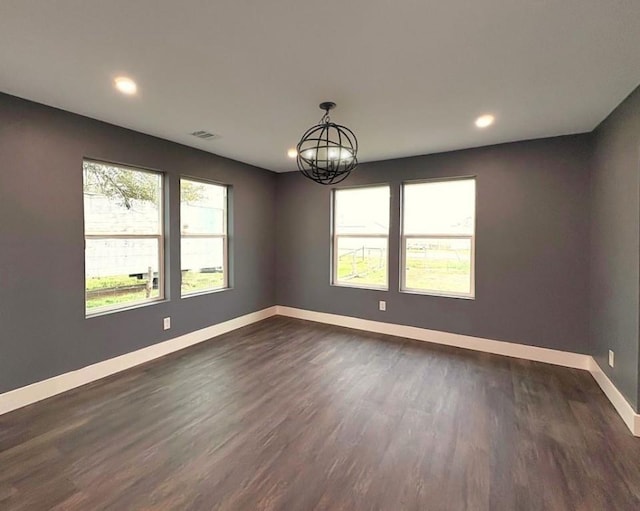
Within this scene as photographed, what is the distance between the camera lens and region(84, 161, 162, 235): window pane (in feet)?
10.5

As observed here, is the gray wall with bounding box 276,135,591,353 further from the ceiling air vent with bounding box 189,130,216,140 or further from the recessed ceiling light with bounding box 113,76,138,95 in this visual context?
the recessed ceiling light with bounding box 113,76,138,95

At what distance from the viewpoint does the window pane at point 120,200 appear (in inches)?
126

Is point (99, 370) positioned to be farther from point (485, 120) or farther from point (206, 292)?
point (485, 120)

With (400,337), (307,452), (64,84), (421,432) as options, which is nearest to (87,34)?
(64,84)

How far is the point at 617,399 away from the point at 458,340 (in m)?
1.64

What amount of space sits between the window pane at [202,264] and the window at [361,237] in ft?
5.80

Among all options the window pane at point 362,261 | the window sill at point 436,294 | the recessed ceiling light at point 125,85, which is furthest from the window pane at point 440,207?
the recessed ceiling light at point 125,85

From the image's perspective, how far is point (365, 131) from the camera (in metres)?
3.34

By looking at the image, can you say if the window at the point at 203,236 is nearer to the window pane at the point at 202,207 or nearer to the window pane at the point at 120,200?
the window pane at the point at 202,207

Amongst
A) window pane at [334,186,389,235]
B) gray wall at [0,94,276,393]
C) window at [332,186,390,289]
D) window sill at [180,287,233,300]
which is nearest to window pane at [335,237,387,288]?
window at [332,186,390,289]

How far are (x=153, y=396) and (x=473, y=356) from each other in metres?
3.41

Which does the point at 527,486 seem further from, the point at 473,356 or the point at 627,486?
the point at 473,356

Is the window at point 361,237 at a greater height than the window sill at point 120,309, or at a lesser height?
greater

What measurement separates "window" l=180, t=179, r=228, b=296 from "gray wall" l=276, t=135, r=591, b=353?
2095mm
